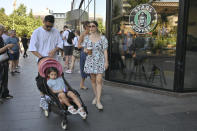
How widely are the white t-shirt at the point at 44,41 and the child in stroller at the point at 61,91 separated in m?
0.59

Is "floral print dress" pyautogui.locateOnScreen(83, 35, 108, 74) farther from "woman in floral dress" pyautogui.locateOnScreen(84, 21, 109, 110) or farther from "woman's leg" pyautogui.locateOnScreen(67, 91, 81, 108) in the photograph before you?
"woman's leg" pyautogui.locateOnScreen(67, 91, 81, 108)

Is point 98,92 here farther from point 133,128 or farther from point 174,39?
point 174,39

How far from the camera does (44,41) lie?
163 inches

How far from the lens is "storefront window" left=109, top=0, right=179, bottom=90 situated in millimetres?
5426

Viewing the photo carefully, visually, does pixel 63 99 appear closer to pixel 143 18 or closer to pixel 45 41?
pixel 45 41

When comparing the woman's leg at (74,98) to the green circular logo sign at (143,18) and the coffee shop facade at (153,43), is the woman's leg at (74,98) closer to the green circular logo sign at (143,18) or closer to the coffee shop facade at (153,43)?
the coffee shop facade at (153,43)

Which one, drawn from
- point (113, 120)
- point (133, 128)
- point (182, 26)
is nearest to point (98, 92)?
point (113, 120)

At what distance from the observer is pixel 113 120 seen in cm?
371

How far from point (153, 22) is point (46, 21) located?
124 inches

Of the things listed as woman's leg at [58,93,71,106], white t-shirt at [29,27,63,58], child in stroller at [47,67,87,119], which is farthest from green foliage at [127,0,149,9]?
woman's leg at [58,93,71,106]

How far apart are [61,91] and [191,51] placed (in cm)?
361

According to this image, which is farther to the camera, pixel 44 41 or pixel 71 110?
pixel 44 41

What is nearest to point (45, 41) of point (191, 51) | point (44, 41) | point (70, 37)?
point (44, 41)

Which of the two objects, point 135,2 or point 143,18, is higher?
point 135,2
